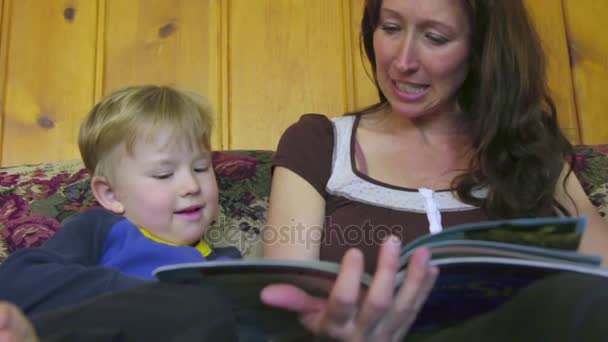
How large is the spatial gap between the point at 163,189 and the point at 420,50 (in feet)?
1.82

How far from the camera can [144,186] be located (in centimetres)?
109

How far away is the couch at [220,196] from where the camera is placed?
1.28 metres

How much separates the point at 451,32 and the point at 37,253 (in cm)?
84

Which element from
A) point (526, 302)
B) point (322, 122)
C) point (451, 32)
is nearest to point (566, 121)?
point (451, 32)

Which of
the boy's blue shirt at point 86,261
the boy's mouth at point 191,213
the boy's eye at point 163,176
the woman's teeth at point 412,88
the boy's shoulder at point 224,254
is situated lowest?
the boy's shoulder at point 224,254

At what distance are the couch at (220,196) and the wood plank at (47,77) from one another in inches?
11.5

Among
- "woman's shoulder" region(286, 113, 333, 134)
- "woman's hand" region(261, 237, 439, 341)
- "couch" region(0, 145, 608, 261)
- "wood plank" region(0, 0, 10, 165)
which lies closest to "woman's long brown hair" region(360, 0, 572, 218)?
"couch" region(0, 145, 608, 261)

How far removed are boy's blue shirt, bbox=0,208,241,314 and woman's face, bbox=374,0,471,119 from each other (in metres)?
0.46

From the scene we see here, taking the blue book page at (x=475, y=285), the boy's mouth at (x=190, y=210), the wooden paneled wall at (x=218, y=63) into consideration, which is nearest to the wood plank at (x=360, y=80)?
the wooden paneled wall at (x=218, y=63)

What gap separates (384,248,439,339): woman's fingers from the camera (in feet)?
2.00

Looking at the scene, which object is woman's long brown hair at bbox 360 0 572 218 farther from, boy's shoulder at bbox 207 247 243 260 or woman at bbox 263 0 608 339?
boy's shoulder at bbox 207 247 243 260

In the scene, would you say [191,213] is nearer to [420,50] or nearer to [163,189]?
[163,189]

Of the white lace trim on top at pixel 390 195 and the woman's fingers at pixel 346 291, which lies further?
the white lace trim on top at pixel 390 195

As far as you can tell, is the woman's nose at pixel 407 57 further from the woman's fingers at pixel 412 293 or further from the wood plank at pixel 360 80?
the woman's fingers at pixel 412 293
